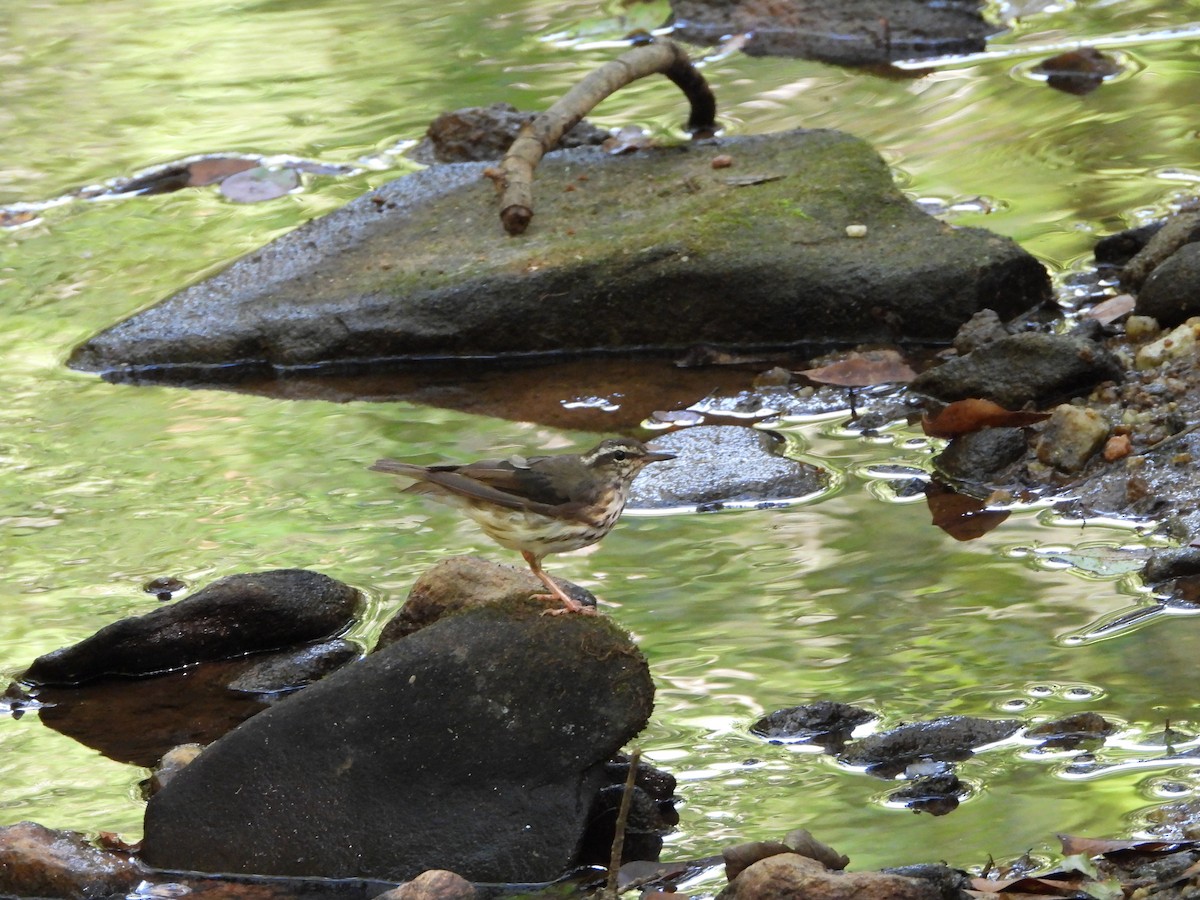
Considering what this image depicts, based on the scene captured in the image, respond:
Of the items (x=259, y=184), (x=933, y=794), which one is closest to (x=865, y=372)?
(x=933, y=794)

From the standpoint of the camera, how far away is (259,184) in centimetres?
981

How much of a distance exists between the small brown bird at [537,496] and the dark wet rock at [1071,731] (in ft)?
4.11

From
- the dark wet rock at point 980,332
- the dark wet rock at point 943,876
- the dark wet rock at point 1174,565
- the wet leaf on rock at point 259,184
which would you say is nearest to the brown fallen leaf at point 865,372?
the dark wet rock at point 980,332

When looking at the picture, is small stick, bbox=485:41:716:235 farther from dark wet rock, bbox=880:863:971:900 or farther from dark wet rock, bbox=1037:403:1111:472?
dark wet rock, bbox=880:863:971:900

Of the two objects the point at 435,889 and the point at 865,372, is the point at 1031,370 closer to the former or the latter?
the point at 865,372

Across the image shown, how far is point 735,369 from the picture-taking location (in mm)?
7188

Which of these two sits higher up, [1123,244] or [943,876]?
[1123,244]

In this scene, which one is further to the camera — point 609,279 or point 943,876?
point 609,279

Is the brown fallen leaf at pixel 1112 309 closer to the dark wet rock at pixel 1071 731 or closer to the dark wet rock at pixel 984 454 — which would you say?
the dark wet rock at pixel 984 454

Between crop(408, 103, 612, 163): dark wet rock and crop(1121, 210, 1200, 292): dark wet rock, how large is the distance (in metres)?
3.40

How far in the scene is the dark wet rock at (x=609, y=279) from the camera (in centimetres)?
726

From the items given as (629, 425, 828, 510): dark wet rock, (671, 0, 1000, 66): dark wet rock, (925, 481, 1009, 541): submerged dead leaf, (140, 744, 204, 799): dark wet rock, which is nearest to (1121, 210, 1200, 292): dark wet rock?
(925, 481, 1009, 541): submerged dead leaf

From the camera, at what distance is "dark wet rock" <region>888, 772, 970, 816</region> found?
4074 millimetres

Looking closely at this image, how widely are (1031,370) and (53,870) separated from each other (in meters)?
3.74
